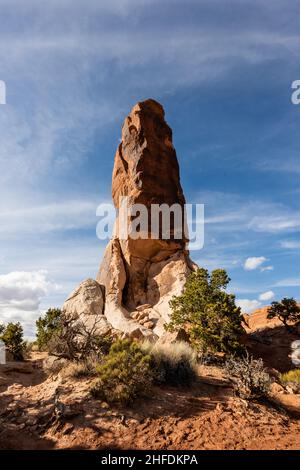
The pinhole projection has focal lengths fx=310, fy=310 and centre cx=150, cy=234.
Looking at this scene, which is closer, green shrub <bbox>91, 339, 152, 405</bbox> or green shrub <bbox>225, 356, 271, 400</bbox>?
green shrub <bbox>91, 339, 152, 405</bbox>

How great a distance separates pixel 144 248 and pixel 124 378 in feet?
45.5

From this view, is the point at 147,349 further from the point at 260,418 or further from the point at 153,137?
the point at 153,137

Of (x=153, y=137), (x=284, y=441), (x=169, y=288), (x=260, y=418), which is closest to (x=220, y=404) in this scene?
(x=260, y=418)

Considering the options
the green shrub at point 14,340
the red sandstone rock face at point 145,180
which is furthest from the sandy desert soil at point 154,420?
the red sandstone rock face at point 145,180

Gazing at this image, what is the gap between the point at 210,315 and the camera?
47.2 feet

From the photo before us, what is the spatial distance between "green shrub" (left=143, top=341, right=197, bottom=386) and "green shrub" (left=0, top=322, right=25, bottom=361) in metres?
8.90

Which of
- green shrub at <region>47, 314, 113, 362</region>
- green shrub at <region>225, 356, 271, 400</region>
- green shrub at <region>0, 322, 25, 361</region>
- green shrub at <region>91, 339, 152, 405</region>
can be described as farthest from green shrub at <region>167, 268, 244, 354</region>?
green shrub at <region>0, 322, 25, 361</region>

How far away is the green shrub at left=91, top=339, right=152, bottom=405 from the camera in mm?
8641

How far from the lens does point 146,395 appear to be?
893cm

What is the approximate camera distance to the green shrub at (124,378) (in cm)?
864

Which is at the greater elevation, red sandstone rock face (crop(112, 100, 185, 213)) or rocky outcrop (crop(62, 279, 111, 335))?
red sandstone rock face (crop(112, 100, 185, 213))

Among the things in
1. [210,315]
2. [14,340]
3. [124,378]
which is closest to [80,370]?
[124,378]

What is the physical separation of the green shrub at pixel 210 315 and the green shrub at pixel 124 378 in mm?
4714

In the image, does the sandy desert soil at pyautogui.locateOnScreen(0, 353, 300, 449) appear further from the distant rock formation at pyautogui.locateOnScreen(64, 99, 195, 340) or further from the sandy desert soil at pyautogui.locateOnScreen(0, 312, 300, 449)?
the distant rock formation at pyautogui.locateOnScreen(64, 99, 195, 340)
